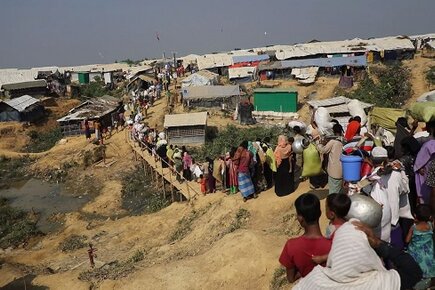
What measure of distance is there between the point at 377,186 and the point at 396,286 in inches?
69.4

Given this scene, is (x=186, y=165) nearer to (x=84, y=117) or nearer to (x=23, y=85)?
(x=84, y=117)

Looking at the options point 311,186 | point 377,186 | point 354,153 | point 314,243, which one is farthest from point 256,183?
point 314,243

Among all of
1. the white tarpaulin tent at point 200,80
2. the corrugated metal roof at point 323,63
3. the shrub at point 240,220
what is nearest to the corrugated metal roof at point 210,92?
the white tarpaulin tent at point 200,80

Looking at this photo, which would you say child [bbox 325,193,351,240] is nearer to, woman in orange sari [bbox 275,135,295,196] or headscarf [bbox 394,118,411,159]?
headscarf [bbox 394,118,411,159]

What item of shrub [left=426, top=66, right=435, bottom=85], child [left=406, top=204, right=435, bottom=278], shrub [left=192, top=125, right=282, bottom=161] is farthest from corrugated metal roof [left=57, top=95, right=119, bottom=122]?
child [left=406, top=204, right=435, bottom=278]

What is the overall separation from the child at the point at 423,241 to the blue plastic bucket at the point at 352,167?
1206 millimetres

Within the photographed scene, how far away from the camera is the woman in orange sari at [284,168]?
29.9ft

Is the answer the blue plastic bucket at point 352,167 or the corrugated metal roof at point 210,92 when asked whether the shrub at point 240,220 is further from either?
the corrugated metal roof at point 210,92

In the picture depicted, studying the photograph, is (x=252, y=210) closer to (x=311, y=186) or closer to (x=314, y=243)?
(x=311, y=186)

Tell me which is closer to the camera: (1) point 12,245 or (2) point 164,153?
(1) point 12,245

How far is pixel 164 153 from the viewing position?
17.3 meters

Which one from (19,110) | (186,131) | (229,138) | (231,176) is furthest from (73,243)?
(19,110)

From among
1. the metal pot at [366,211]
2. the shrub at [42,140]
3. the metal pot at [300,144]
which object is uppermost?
the metal pot at [366,211]

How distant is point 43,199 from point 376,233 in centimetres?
1956
